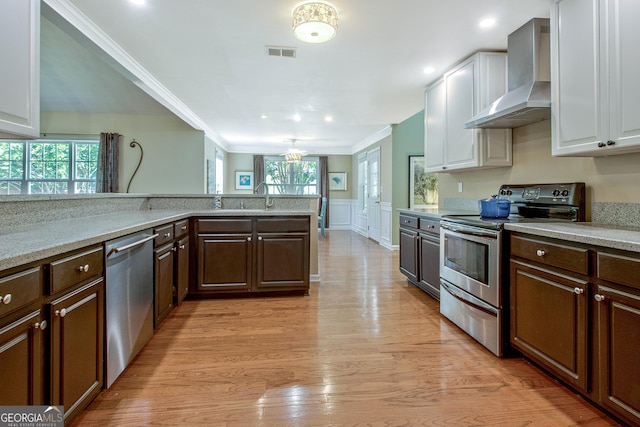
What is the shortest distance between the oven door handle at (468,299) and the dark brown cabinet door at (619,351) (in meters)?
0.70

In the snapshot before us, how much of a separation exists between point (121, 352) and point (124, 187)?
5.44 metres

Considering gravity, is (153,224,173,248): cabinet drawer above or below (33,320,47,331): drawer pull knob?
above

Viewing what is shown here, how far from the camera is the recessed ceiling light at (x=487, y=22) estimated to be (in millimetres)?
2618

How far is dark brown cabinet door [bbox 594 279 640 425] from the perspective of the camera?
1.36 meters

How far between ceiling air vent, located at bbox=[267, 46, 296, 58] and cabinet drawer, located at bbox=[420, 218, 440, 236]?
217 centimetres

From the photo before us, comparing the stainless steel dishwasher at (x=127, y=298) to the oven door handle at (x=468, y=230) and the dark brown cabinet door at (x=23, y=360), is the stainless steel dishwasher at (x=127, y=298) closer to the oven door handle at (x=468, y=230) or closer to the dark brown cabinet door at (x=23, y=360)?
the dark brown cabinet door at (x=23, y=360)

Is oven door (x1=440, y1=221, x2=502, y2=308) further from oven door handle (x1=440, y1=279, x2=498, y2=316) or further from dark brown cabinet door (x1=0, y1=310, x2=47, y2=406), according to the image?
dark brown cabinet door (x1=0, y1=310, x2=47, y2=406)

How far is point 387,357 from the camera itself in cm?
214

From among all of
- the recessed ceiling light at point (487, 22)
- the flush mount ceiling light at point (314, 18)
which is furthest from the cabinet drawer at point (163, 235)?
the recessed ceiling light at point (487, 22)

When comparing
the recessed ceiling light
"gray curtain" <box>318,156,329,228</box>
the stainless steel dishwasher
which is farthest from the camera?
"gray curtain" <box>318,156,329,228</box>

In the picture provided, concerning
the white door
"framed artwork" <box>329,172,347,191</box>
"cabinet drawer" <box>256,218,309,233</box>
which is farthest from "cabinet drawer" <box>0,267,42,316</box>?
"framed artwork" <box>329,172,347,191</box>

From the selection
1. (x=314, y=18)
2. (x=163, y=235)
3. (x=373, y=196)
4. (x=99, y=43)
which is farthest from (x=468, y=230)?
(x=373, y=196)

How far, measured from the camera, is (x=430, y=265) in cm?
321

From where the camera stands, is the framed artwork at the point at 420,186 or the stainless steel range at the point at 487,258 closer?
the stainless steel range at the point at 487,258
